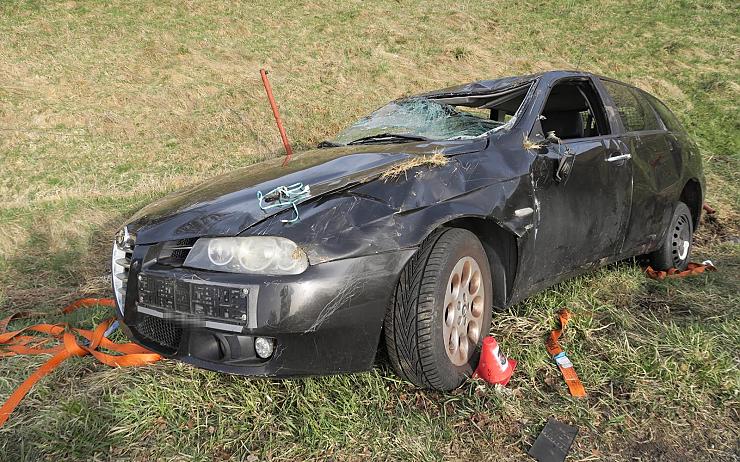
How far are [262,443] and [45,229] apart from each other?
4.92 metres

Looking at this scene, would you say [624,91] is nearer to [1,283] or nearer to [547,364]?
[547,364]

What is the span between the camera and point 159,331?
2.09 meters

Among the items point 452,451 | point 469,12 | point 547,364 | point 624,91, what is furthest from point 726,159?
point 469,12

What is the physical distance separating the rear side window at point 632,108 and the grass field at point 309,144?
100 cm

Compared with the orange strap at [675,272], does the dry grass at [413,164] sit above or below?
above

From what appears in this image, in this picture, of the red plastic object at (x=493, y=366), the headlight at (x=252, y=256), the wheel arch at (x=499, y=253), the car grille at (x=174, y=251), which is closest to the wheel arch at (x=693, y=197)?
the wheel arch at (x=499, y=253)

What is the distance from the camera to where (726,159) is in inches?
331

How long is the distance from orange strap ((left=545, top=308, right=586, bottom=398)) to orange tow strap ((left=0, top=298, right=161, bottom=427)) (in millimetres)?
1838

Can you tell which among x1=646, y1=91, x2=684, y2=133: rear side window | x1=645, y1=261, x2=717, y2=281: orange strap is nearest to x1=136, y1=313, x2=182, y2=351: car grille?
x1=645, y1=261, x2=717, y2=281: orange strap

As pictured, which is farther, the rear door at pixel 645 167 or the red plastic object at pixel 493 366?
the rear door at pixel 645 167

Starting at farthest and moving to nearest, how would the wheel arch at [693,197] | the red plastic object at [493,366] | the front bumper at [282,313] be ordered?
the wheel arch at [693,197], the red plastic object at [493,366], the front bumper at [282,313]

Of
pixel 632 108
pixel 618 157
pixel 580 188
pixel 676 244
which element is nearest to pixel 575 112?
pixel 632 108

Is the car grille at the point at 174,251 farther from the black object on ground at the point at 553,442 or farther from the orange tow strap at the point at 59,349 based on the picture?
the black object on ground at the point at 553,442

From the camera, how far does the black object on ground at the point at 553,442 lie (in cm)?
193
